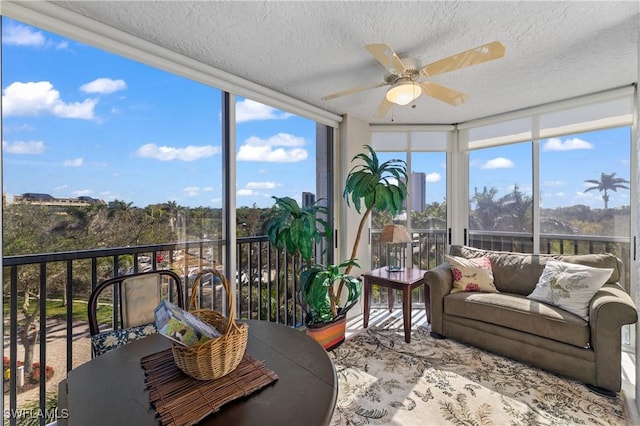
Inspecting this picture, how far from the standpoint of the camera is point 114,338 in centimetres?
145

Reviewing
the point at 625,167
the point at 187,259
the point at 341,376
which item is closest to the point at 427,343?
the point at 341,376

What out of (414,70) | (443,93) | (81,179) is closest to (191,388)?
(81,179)

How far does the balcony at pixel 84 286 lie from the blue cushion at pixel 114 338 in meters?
0.63

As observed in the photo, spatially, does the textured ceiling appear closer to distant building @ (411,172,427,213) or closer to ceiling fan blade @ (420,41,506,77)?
ceiling fan blade @ (420,41,506,77)

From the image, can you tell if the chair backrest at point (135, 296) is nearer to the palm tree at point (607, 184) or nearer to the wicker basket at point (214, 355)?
the wicker basket at point (214, 355)

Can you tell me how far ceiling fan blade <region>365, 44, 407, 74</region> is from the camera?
1614mm

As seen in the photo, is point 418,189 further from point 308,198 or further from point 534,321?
point 534,321

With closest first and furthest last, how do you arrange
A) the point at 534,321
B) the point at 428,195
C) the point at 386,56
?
the point at 386,56, the point at 534,321, the point at 428,195

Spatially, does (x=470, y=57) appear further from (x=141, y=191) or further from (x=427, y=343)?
(x=427, y=343)

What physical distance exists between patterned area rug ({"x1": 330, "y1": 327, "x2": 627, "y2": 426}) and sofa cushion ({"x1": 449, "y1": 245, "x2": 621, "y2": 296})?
2.41 ft

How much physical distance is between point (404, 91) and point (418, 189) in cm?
212

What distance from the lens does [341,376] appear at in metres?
2.28

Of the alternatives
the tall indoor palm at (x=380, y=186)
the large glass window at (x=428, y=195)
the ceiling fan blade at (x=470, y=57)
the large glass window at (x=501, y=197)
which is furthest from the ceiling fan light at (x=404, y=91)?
the large glass window at (x=501, y=197)

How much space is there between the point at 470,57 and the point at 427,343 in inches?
95.8
